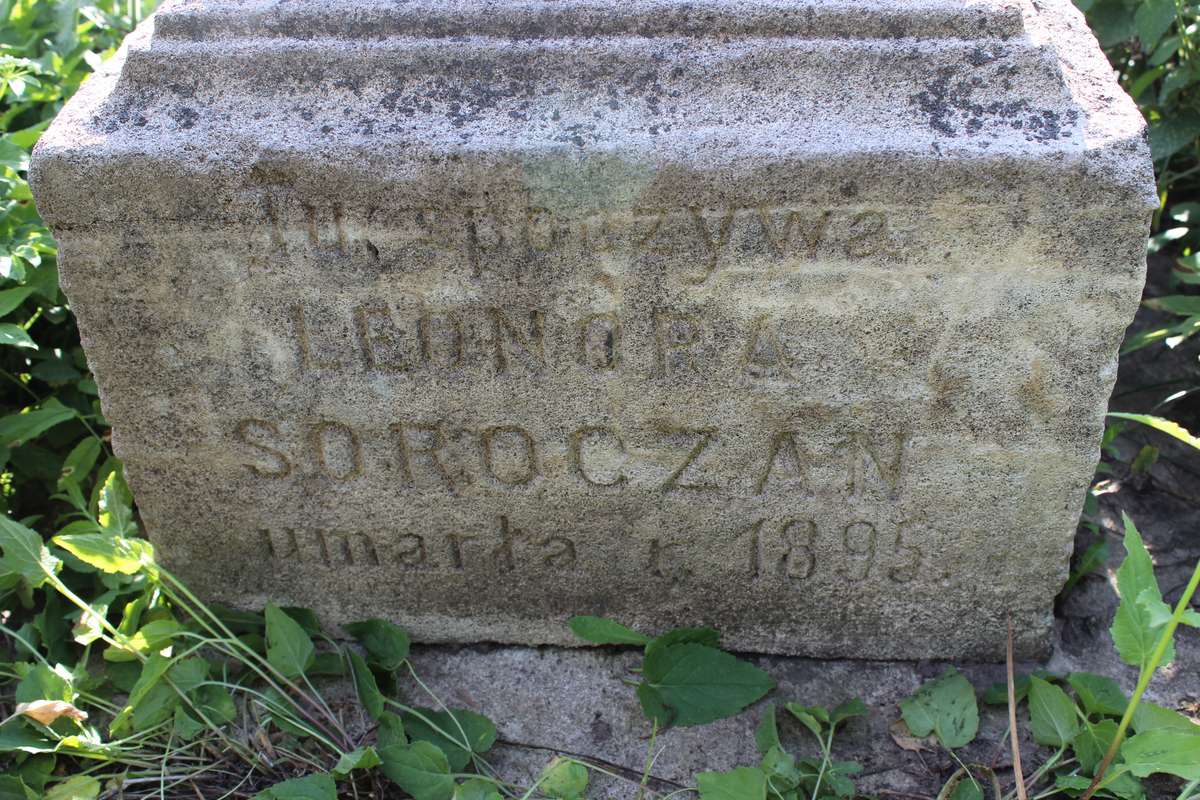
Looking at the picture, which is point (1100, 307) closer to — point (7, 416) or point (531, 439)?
point (531, 439)

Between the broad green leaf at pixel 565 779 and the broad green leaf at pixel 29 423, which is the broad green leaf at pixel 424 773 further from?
the broad green leaf at pixel 29 423

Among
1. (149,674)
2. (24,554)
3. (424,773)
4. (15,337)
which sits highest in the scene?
(15,337)

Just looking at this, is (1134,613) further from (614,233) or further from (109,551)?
(109,551)

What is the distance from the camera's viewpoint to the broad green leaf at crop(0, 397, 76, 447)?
225 centimetres

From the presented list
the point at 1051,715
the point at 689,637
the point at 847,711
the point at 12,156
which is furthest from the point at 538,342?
the point at 12,156

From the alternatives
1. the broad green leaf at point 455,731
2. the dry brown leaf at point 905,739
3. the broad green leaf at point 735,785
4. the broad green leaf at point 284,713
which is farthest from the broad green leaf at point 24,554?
the dry brown leaf at point 905,739

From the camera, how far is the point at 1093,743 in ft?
6.12

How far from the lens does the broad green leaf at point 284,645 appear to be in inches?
78.8

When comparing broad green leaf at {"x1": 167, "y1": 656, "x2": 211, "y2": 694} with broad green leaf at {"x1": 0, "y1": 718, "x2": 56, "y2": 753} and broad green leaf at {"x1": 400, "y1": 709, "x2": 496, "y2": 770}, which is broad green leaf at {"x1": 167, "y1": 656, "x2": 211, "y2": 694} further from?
broad green leaf at {"x1": 400, "y1": 709, "x2": 496, "y2": 770}

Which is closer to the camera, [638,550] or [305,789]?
[305,789]

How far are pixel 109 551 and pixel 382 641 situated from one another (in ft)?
1.58

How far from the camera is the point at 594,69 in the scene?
168cm

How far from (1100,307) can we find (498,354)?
872mm

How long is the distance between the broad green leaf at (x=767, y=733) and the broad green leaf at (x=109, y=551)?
1060mm
